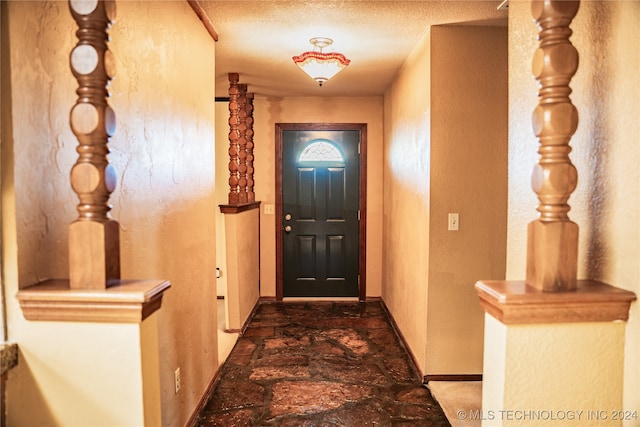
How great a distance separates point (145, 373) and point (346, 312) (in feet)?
11.7

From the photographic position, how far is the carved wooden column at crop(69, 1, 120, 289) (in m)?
1.07

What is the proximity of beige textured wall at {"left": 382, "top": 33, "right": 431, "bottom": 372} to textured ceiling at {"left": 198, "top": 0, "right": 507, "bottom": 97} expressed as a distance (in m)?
0.23

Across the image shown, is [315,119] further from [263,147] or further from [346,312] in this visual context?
[346,312]

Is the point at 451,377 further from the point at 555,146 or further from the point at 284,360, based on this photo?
the point at 555,146

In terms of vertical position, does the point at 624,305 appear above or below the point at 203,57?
below

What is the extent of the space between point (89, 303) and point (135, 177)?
73 cm

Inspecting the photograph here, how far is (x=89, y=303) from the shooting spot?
110cm

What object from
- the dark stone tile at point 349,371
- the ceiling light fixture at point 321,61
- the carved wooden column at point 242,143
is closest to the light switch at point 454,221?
the dark stone tile at point 349,371

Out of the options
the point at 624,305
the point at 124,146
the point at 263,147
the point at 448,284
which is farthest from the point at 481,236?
the point at 263,147

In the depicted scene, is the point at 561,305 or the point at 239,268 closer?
the point at 561,305

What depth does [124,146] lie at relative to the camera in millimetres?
1626

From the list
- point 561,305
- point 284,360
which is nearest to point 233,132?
point 284,360

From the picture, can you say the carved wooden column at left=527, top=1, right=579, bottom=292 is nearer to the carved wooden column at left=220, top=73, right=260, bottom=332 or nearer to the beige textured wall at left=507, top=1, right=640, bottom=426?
the beige textured wall at left=507, top=1, right=640, bottom=426

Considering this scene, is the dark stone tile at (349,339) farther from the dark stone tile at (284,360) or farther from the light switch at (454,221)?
the light switch at (454,221)
